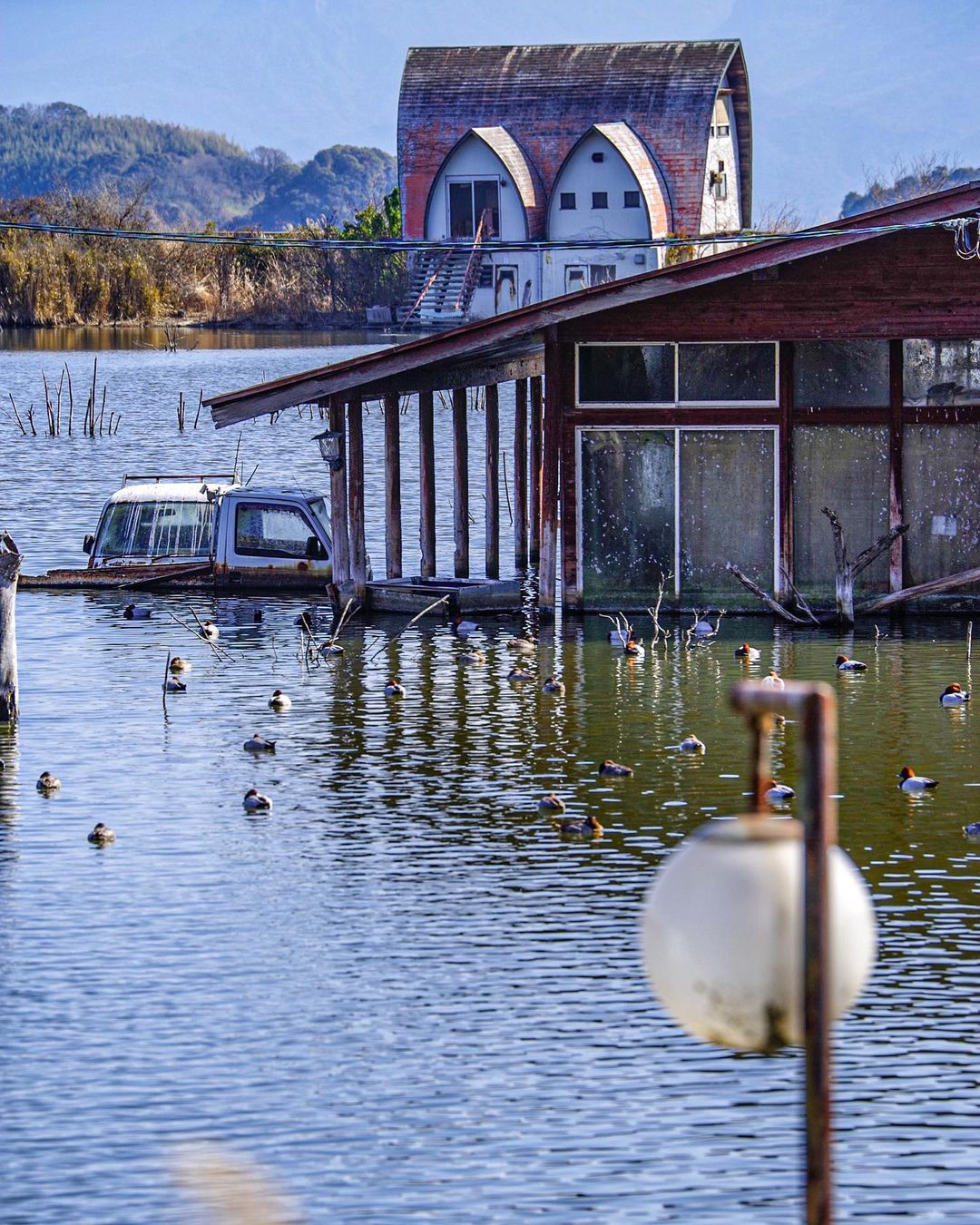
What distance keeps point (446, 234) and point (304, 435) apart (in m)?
28.8

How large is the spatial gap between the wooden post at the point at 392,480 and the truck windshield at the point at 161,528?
2548mm

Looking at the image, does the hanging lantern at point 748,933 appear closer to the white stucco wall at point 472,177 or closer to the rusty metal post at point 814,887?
the rusty metal post at point 814,887

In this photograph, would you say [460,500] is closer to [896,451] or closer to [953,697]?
[896,451]

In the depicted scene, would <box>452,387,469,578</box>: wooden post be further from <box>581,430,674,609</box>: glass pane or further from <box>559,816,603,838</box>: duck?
<box>559,816,603,838</box>: duck

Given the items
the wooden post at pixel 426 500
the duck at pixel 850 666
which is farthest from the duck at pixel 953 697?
the wooden post at pixel 426 500

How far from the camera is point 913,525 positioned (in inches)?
1040

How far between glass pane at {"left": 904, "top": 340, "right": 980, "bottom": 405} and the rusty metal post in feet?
67.4

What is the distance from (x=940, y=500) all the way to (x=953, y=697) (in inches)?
217

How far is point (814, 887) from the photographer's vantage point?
557 centimetres

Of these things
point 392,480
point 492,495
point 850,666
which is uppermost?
point 392,480

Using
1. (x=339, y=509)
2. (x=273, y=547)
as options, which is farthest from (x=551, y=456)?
(x=273, y=547)

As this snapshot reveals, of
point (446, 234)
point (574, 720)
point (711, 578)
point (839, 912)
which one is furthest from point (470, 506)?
point (446, 234)

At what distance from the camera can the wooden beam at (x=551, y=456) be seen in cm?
2625

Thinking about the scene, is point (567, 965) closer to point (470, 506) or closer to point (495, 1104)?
point (495, 1104)
